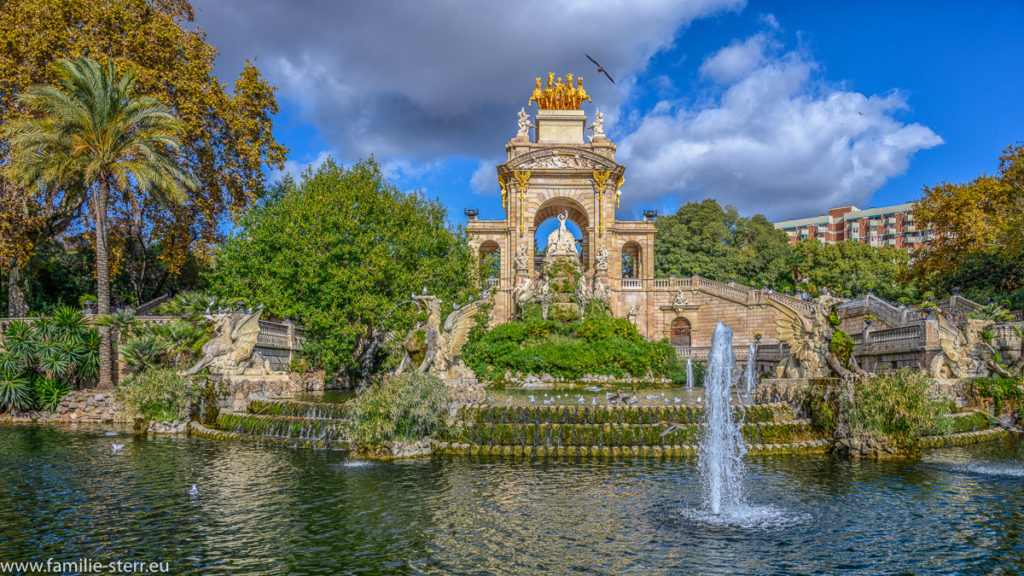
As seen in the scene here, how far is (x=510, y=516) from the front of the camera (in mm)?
9484

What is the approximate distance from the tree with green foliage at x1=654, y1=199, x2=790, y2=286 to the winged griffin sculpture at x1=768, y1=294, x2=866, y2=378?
32.1m

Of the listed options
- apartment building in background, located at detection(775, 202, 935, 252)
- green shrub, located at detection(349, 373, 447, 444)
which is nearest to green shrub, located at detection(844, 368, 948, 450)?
green shrub, located at detection(349, 373, 447, 444)

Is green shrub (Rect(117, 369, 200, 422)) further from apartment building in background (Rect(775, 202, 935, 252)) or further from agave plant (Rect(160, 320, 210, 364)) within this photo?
apartment building in background (Rect(775, 202, 935, 252))

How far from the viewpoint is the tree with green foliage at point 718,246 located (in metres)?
50.0

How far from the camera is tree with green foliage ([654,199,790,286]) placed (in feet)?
164

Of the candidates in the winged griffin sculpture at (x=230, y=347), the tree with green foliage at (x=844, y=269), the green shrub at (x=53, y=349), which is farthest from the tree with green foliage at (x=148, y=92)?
the tree with green foliage at (x=844, y=269)

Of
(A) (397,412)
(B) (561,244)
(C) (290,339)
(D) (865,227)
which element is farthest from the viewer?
(D) (865,227)

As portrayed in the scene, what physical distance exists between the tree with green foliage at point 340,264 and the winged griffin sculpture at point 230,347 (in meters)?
4.94

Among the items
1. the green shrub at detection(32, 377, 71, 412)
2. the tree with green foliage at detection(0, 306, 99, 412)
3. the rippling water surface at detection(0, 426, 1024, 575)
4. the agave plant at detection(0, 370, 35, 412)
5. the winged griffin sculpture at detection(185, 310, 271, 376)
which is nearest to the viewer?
the rippling water surface at detection(0, 426, 1024, 575)

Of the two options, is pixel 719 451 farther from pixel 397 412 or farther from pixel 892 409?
pixel 397 412

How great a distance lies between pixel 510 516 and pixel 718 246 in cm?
4524

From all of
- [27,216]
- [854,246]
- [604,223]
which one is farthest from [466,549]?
[854,246]

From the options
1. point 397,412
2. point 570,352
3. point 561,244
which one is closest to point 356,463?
point 397,412

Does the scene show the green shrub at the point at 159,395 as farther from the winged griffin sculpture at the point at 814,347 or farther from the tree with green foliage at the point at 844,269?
the tree with green foliage at the point at 844,269
